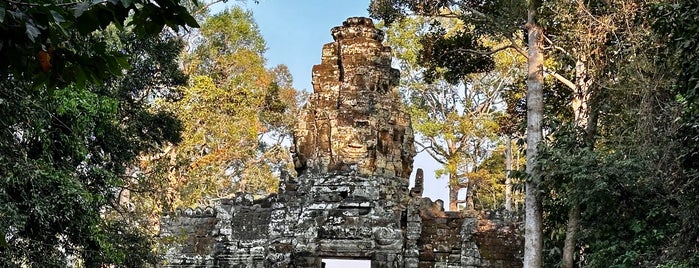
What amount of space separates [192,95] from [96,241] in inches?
367

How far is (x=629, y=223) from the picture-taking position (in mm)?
7633

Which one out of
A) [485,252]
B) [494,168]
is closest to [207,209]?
[485,252]

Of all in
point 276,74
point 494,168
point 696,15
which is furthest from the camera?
point 276,74

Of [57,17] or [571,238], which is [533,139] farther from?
[57,17]

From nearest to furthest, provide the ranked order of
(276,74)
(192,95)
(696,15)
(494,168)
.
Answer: (696,15) < (192,95) < (494,168) < (276,74)

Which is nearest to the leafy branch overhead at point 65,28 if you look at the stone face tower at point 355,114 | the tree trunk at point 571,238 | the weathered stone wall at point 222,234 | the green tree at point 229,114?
the tree trunk at point 571,238

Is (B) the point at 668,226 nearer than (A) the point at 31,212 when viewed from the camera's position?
No

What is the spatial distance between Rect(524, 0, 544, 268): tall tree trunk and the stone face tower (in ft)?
8.24

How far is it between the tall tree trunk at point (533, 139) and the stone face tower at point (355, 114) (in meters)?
2.51

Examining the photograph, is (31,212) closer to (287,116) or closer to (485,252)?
(485,252)

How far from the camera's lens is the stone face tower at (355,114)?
34.2ft

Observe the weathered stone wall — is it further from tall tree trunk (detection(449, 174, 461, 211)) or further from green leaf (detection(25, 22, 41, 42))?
tall tree trunk (detection(449, 174, 461, 211))

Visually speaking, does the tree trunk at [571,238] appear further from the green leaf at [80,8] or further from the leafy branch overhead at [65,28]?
the green leaf at [80,8]

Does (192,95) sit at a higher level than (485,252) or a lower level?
higher
